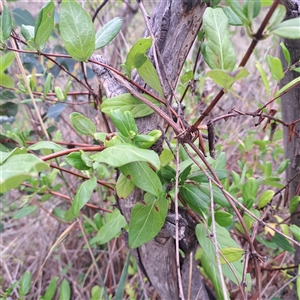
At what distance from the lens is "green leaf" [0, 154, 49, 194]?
0.78 feet

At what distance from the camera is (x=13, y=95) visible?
1.03 meters

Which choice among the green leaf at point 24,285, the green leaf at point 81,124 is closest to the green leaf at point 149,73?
the green leaf at point 81,124

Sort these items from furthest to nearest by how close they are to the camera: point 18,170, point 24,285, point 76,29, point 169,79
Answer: point 24,285 → point 169,79 → point 76,29 → point 18,170

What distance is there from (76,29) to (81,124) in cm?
15

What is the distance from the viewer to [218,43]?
0.35 m

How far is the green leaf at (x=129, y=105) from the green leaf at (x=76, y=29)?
0.08 m

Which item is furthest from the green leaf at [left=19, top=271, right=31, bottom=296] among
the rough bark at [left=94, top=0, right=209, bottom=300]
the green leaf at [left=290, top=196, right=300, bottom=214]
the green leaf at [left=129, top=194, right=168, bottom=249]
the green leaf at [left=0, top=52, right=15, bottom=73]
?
the green leaf at [left=290, top=196, right=300, bottom=214]

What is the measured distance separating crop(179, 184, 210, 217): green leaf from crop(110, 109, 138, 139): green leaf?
14cm

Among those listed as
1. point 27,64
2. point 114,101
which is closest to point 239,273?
point 114,101

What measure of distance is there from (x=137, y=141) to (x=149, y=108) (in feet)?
0.27

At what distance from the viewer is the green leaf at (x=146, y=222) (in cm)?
48

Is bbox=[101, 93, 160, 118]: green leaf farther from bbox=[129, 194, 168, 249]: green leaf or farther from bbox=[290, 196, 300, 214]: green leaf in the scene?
bbox=[290, 196, 300, 214]: green leaf

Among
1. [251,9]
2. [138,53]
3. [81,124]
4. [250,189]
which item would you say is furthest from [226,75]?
[250,189]

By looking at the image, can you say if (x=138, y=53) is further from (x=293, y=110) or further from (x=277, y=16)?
(x=293, y=110)
